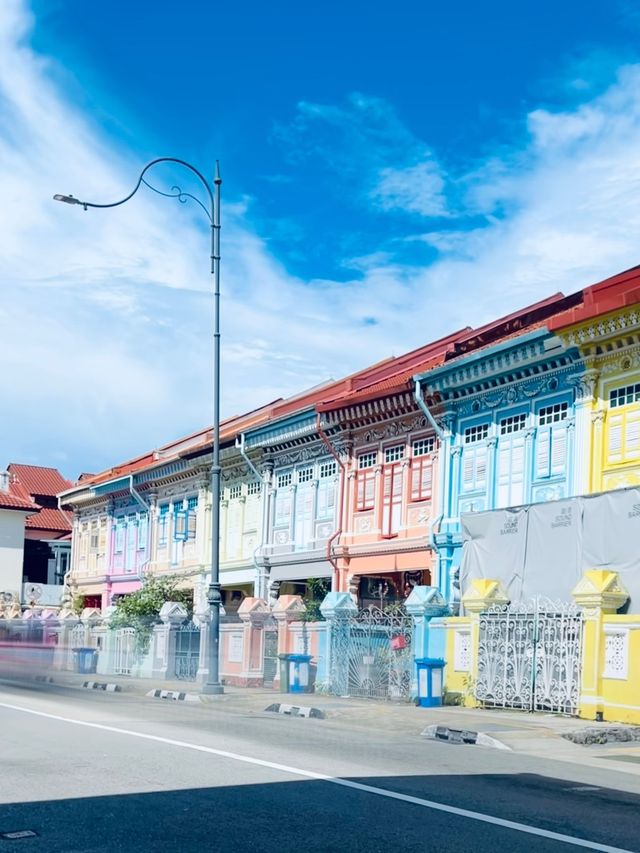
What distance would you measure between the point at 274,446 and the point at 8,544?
3093 cm

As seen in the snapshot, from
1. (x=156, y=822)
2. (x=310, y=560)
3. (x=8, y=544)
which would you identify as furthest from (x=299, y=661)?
(x=8, y=544)

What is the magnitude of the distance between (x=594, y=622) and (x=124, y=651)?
1856 centimetres

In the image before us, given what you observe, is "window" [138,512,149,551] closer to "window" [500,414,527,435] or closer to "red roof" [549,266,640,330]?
"window" [500,414,527,435]

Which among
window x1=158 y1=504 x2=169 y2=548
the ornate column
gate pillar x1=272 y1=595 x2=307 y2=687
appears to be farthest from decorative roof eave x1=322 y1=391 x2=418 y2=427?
window x1=158 y1=504 x2=169 y2=548

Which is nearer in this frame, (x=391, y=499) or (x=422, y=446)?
(x=422, y=446)

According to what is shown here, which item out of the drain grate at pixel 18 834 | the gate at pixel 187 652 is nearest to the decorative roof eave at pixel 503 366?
the gate at pixel 187 652

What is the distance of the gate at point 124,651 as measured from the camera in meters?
33.0

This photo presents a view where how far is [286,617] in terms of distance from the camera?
88.3ft

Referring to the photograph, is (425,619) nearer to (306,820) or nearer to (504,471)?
(504,471)

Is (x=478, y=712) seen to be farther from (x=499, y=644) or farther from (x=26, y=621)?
(x=26, y=621)

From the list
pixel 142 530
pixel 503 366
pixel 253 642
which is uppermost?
pixel 503 366

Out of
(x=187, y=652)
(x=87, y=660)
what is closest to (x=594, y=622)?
(x=187, y=652)

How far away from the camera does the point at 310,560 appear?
1220 inches

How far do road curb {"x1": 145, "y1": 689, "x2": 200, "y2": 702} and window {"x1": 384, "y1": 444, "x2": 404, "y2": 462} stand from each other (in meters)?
8.07
